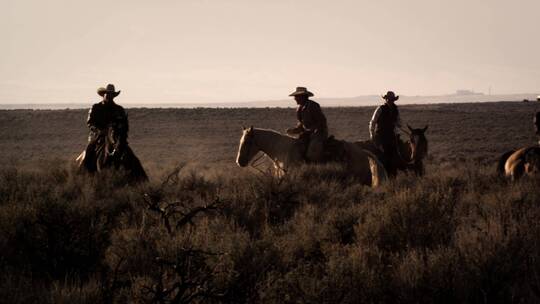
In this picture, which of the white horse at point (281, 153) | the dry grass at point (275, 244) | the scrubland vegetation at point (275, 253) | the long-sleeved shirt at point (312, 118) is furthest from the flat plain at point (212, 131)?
the scrubland vegetation at point (275, 253)

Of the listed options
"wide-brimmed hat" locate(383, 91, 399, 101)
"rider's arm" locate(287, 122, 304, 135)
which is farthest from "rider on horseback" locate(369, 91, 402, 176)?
"rider's arm" locate(287, 122, 304, 135)

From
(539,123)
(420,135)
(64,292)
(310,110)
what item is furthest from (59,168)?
(539,123)

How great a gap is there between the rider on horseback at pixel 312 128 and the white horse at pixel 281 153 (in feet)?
0.76

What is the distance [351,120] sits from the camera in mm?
45688

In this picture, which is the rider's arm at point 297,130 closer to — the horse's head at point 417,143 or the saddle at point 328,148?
the saddle at point 328,148

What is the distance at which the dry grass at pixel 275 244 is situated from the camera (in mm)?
5035

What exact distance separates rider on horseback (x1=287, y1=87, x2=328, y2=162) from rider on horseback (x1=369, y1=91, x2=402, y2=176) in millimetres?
1595

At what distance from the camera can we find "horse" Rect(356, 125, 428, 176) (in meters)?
13.3

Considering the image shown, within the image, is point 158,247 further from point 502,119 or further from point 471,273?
point 502,119

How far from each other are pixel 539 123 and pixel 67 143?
30681mm

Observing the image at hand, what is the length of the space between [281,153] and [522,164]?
4825 mm

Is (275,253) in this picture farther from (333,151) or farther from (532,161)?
(532,161)

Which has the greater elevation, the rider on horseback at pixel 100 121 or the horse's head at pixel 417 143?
the rider on horseback at pixel 100 121

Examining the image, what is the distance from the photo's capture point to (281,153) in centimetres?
1246
